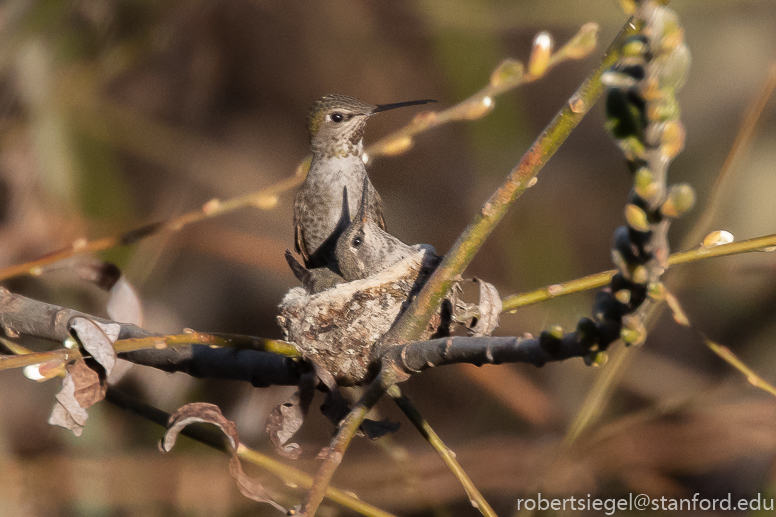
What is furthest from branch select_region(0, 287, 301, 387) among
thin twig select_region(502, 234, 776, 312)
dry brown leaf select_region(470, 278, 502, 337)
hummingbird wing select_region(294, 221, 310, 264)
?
hummingbird wing select_region(294, 221, 310, 264)

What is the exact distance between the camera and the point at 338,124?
2602 mm

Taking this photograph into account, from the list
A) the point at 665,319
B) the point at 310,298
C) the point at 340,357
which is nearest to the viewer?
the point at 340,357

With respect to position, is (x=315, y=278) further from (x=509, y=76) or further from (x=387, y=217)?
(x=387, y=217)

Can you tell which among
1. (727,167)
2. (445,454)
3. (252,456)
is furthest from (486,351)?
(727,167)

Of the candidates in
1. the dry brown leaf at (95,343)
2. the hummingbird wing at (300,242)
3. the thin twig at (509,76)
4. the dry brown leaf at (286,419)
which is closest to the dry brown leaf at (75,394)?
the dry brown leaf at (95,343)

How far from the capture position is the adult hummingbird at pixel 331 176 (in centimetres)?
257

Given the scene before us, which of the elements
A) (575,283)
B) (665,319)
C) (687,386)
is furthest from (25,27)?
(665,319)

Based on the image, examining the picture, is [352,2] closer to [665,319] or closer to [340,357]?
[665,319]

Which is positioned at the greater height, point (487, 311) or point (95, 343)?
point (487, 311)

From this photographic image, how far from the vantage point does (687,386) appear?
10.6ft

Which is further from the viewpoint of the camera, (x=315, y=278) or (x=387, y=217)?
(x=387, y=217)

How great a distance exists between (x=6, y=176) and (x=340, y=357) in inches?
83.9

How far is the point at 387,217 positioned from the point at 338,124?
1.64m

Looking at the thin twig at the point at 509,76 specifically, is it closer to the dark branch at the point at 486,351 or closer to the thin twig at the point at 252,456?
the dark branch at the point at 486,351
